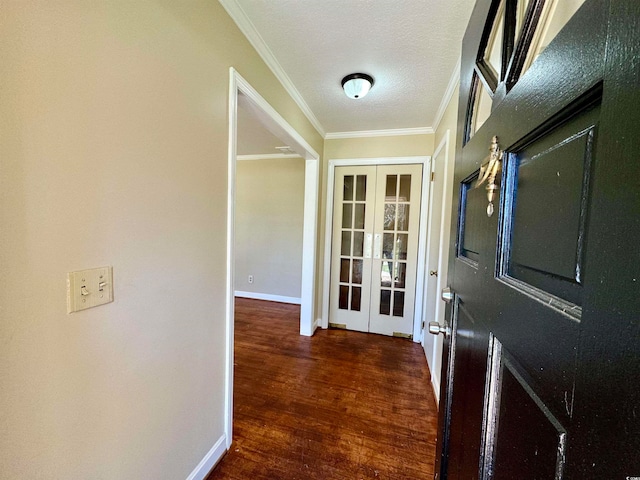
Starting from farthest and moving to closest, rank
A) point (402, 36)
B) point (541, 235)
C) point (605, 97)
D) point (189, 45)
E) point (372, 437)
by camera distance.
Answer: point (372, 437)
point (402, 36)
point (189, 45)
point (541, 235)
point (605, 97)

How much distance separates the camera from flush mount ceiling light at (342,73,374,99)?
5.98 feet

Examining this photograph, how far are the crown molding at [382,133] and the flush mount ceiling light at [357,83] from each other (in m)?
1.01

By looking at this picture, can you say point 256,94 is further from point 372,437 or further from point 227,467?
point 372,437

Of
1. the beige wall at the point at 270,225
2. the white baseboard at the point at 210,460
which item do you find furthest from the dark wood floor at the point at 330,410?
the beige wall at the point at 270,225

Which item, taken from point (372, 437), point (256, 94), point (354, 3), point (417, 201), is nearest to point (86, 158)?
point (256, 94)

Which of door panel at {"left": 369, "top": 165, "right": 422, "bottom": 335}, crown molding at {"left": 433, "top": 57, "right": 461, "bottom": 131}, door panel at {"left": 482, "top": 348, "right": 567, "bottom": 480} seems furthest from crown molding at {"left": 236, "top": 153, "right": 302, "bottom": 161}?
door panel at {"left": 482, "top": 348, "right": 567, "bottom": 480}

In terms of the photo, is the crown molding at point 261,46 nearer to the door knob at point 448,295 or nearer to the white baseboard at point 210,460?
the door knob at point 448,295

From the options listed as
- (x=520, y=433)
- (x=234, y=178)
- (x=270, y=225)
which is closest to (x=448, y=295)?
(x=520, y=433)

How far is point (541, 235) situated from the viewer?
45 cm

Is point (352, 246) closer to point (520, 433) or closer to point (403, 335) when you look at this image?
point (403, 335)

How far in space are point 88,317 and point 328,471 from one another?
1.36m

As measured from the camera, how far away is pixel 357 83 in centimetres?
183

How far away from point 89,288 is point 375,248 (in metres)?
2.65

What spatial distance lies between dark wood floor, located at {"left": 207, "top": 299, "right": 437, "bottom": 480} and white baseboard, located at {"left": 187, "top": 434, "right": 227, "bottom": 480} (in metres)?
0.04
